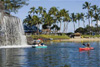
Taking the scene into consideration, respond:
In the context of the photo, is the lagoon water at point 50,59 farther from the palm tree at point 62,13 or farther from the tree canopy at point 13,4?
the palm tree at point 62,13

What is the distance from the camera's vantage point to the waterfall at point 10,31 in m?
74.6

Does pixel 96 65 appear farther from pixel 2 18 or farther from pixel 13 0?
pixel 13 0

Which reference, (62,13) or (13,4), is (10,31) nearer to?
(13,4)

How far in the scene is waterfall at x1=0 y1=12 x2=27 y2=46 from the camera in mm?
74625

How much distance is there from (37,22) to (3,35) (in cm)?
6846

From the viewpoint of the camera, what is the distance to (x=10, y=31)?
256ft

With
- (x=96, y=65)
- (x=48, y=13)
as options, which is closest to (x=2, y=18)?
(x=96, y=65)

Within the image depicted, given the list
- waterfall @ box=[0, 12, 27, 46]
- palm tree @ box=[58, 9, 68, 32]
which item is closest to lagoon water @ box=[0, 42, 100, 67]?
waterfall @ box=[0, 12, 27, 46]

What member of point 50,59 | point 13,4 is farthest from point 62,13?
point 50,59

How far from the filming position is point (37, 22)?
143 metres

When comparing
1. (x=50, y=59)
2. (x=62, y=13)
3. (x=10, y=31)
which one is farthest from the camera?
(x=62, y=13)

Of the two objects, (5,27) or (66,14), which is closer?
(5,27)

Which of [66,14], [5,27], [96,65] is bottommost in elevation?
[96,65]

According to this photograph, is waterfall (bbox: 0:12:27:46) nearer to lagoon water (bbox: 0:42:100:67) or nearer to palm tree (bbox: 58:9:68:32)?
lagoon water (bbox: 0:42:100:67)
